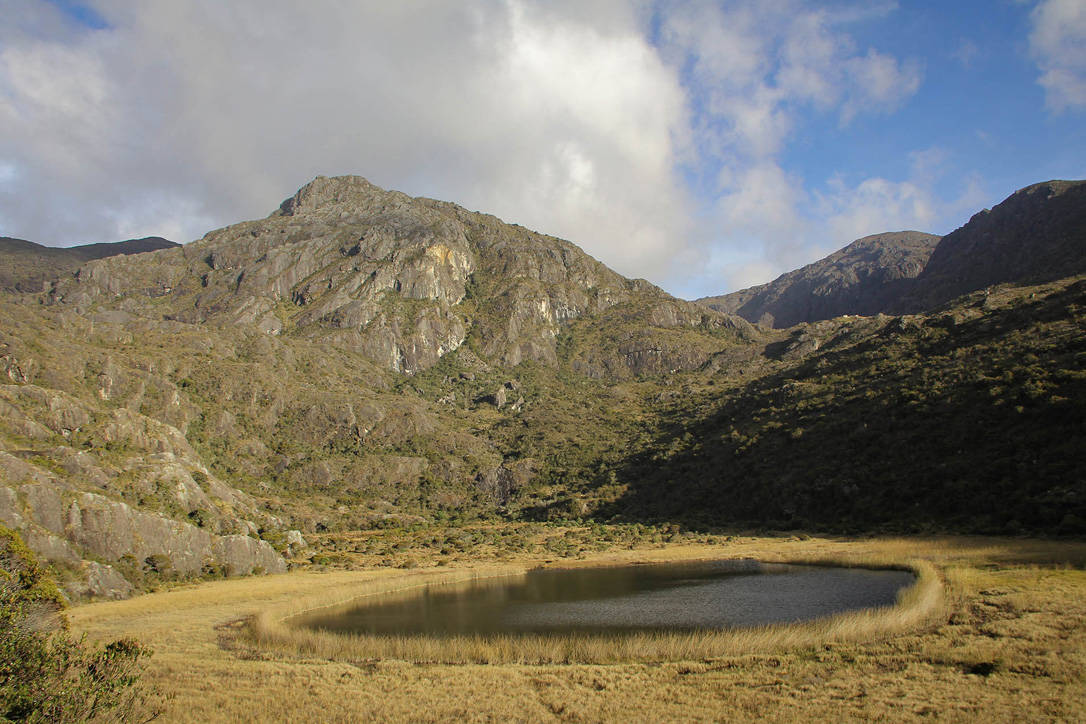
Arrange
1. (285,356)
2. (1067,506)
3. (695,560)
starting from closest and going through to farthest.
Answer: (1067,506) → (695,560) → (285,356)

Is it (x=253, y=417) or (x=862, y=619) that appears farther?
(x=253, y=417)

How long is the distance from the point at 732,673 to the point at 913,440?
61192 millimetres

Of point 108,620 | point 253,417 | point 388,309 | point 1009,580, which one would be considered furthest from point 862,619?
point 388,309

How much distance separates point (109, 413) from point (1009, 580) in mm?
88506

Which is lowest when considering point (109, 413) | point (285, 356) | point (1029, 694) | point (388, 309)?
point (1029, 694)

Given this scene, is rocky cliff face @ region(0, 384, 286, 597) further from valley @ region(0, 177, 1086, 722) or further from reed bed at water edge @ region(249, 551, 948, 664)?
reed bed at water edge @ region(249, 551, 948, 664)

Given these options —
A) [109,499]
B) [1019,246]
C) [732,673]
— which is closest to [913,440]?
[732,673]

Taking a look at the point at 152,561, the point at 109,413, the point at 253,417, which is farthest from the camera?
the point at 253,417

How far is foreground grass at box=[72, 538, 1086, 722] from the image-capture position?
1509 cm

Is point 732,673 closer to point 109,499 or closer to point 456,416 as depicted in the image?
point 109,499

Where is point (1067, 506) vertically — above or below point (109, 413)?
below

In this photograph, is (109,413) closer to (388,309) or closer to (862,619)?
(862,619)

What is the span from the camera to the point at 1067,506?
44625 mm

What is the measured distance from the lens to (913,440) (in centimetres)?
6819
